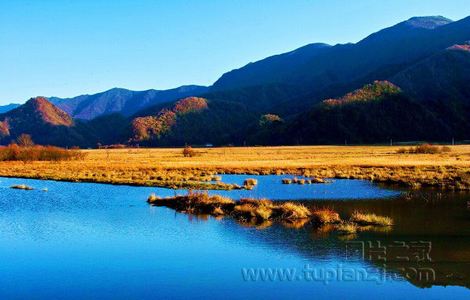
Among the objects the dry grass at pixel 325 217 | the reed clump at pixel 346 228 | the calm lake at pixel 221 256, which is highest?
the dry grass at pixel 325 217

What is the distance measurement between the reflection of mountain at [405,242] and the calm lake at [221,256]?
0.04 meters

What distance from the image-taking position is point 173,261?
19.7 meters

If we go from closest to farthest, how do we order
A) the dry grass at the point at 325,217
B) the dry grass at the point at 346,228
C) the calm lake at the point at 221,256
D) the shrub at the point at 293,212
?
the calm lake at the point at 221,256 < the dry grass at the point at 346,228 < the dry grass at the point at 325,217 < the shrub at the point at 293,212

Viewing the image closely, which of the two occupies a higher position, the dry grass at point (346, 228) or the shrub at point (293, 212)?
the shrub at point (293, 212)

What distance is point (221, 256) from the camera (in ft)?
67.3

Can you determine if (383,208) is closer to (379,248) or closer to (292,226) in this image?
(292,226)

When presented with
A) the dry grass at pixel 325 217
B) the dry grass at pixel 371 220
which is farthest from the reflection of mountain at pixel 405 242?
the dry grass at pixel 325 217

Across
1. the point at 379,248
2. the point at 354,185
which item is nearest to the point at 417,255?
the point at 379,248

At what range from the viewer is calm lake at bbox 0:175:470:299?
1644cm

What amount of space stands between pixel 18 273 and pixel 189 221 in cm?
1115

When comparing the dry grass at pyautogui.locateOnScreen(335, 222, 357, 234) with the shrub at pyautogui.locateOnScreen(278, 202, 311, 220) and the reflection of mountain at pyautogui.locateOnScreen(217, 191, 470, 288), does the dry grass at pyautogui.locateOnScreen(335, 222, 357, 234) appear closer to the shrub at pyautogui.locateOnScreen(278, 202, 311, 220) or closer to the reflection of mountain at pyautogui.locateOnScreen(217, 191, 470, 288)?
the reflection of mountain at pyautogui.locateOnScreen(217, 191, 470, 288)

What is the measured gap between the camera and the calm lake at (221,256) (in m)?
16.4

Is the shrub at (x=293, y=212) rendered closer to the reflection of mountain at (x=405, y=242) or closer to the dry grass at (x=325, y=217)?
the dry grass at (x=325, y=217)

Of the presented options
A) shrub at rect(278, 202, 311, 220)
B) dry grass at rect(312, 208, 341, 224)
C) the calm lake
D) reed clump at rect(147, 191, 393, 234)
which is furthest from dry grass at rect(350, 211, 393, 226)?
shrub at rect(278, 202, 311, 220)
